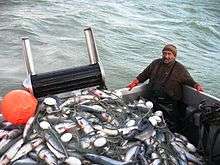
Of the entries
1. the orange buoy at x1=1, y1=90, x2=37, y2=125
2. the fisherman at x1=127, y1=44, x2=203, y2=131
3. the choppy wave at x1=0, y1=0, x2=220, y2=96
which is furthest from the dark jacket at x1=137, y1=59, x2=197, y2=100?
the choppy wave at x1=0, y1=0, x2=220, y2=96

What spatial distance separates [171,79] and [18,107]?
2.74 metres

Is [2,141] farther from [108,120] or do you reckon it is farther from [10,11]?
[10,11]

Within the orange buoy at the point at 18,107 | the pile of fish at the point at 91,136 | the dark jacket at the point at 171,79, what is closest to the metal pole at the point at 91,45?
the pile of fish at the point at 91,136

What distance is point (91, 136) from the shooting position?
523 cm

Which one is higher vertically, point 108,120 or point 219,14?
point 108,120

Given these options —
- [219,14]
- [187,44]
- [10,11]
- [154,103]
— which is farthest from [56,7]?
[154,103]

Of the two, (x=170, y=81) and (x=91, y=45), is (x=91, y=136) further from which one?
(x=170, y=81)

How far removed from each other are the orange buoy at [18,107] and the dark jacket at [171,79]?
2.42 metres

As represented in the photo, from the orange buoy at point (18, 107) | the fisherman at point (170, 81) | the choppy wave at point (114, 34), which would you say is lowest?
the choppy wave at point (114, 34)

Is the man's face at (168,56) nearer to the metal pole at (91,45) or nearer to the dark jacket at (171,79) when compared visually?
the dark jacket at (171,79)

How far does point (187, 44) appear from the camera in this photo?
64.5ft

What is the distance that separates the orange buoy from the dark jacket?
7.93ft

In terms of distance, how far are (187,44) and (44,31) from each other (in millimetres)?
6449

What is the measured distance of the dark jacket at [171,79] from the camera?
23.3ft
